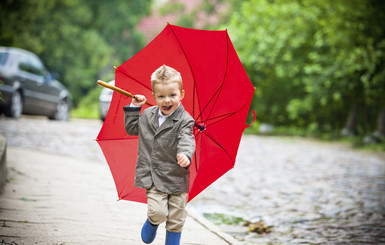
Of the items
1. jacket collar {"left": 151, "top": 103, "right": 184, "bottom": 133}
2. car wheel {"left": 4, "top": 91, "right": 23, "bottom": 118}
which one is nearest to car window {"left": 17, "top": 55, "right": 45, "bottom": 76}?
car wheel {"left": 4, "top": 91, "right": 23, "bottom": 118}

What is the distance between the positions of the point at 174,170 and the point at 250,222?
8.16 ft

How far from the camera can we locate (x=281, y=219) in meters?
5.86

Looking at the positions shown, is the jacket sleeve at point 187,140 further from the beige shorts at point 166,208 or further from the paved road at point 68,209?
the paved road at point 68,209

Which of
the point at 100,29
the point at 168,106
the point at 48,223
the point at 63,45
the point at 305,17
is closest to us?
the point at 168,106

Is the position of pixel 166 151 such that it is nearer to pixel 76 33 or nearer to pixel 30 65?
pixel 30 65

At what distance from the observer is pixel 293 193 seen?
7.46 metres

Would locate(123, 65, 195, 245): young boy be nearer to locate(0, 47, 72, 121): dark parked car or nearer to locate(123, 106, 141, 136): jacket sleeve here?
locate(123, 106, 141, 136): jacket sleeve

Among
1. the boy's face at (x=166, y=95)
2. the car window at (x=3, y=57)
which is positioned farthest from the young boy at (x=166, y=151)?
the car window at (x=3, y=57)

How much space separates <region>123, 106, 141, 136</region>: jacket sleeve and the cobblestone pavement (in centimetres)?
187

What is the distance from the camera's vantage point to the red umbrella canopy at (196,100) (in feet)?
12.2

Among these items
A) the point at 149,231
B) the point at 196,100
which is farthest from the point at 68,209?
the point at 196,100

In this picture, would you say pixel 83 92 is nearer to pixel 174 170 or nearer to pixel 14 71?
pixel 14 71

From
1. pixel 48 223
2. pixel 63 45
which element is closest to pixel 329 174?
pixel 48 223

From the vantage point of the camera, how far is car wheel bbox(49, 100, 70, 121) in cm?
1752
